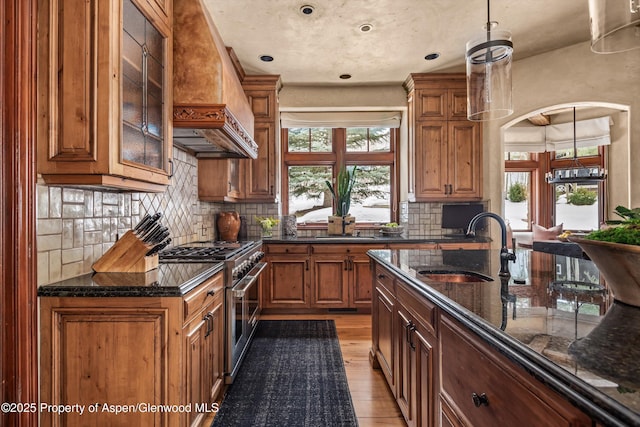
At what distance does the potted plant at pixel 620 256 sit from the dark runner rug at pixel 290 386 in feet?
4.95

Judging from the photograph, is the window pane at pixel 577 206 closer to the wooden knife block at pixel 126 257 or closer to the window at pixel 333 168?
the window at pixel 333 168

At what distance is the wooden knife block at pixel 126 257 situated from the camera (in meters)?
1.73

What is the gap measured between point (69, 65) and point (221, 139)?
1.24m

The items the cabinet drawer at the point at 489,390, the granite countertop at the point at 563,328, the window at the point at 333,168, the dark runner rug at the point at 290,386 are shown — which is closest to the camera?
the granite countertop at the point at 563,328

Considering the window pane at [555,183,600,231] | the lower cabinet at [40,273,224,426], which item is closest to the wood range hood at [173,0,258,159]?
the lower cabinet at [40,273,224,426]

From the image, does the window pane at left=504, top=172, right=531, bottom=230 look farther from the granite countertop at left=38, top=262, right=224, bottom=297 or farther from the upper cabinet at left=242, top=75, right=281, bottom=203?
the granite countertop at left=38, top=262, right=224, bottom=297

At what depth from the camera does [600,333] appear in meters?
0.78

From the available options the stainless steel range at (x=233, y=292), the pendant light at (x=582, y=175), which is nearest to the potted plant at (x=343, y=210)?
the stainless steel range at (x=233, y=292)

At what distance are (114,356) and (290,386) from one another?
1.26 m

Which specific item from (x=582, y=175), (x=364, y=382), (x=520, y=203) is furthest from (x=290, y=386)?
(x=520, y=203)

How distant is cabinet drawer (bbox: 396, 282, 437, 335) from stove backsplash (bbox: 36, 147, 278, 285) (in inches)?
66.2

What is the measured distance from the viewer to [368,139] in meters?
4.79

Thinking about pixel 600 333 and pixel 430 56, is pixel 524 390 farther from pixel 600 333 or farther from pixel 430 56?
pixel 430 56

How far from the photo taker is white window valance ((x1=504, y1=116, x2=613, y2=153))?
16.8 feet
